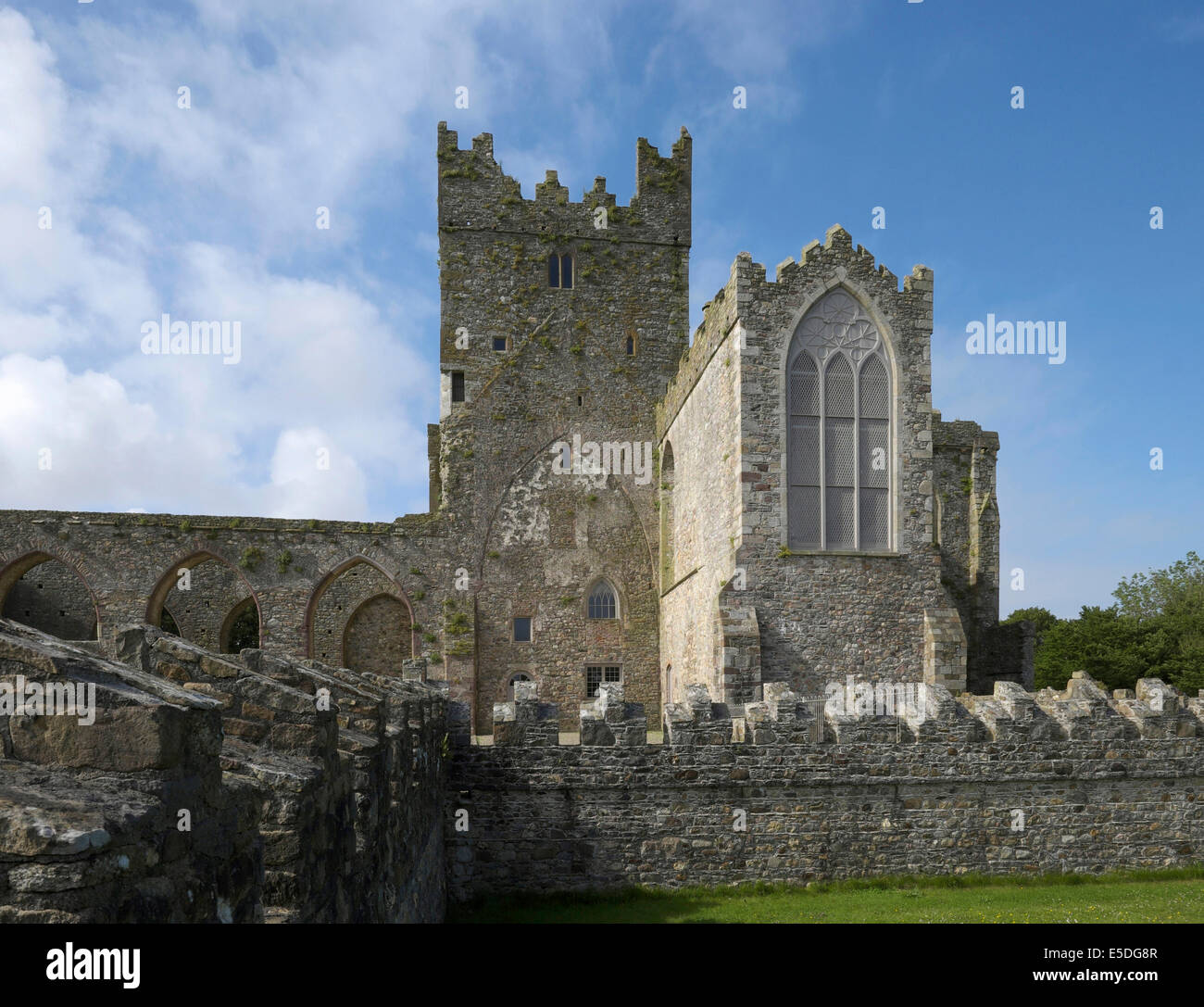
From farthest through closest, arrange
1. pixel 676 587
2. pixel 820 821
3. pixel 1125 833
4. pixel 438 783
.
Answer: pixel 676 587 < pixel 1125 833 < pixel 820 821 < pixel 438 783

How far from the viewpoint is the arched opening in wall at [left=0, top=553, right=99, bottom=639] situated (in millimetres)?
28359

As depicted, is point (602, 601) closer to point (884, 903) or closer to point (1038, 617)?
point (884, 903)

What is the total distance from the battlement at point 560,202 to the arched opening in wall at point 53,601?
15.4 m

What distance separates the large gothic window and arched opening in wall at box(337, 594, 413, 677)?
1520cm

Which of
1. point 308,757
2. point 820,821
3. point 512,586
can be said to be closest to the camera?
point 308,757

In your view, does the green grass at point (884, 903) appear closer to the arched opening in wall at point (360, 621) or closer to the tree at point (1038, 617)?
the arched opening in wall at point (360, 621)

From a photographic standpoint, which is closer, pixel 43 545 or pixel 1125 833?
pixel 1125 833

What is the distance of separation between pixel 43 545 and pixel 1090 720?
77.2 feet

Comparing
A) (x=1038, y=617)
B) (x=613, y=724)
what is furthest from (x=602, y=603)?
(x=1038, y=617)

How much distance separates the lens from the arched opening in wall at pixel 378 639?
2838cm

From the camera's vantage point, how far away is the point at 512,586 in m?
25.7

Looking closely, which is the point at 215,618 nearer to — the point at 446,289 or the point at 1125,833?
the point at 446,289

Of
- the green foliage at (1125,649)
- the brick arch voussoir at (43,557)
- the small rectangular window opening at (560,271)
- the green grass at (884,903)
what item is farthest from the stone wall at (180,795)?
the green foliage at (1125,649)
